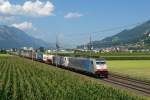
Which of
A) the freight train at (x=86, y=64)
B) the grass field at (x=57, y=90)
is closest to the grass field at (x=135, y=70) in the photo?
the freight train at (x=86, y=64)

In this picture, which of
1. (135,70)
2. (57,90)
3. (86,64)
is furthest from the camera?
(135,70)

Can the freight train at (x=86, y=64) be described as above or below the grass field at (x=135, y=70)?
above

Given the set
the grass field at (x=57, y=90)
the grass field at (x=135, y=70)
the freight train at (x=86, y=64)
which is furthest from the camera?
the grass field at (x=135, y=70)

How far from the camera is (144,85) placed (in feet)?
181

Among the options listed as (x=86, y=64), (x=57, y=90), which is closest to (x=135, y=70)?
(x=86, y=64)

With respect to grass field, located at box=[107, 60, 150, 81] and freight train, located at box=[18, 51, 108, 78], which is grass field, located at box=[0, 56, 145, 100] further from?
grass field, located at box=[107, 60, 150, 81]

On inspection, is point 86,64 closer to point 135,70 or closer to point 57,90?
point 135,70

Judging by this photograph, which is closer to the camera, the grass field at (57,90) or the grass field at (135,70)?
the grass field at (57,90)

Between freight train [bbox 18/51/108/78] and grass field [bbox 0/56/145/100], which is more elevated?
freight train [bbox 18/51/108/78]

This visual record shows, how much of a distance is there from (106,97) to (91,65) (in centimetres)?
3681

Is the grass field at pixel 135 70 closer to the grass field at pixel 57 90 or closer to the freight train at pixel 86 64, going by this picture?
the freight train at pixel 86 64

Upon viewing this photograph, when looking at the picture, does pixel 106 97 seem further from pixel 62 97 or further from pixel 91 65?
pixel 91 65

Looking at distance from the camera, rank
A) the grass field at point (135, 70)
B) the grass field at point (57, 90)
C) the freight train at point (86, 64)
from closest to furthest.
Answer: the grass field at point (57, 90) → the freight train at point (86, 64) → the grass field at point (135, 70)

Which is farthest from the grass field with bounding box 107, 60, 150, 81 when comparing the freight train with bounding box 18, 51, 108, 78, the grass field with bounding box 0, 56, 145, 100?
the grass field with bounding box 0, 56, 145, 100
